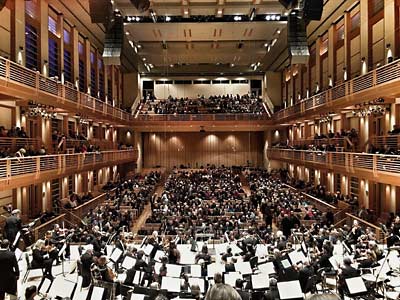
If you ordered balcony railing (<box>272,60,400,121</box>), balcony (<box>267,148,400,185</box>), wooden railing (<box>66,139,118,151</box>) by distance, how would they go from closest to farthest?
balcony (<box>267,148,400,185</box>) → balcony railing (<box>272,60,400,121</box>) → wooden railing (<box>66,139,118,151</box>)

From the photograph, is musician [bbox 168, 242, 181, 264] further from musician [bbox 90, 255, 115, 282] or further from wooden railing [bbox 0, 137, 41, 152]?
wooden railing [bbox 0, 137, 41, 152]

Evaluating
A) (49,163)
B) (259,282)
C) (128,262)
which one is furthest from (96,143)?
(259,282)

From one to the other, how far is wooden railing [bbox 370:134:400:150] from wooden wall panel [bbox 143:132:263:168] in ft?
74.1

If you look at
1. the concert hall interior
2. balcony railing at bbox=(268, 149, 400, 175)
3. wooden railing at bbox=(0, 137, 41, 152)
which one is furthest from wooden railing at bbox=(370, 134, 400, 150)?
wooden railing at bbox=(0, 137, 41, 152)

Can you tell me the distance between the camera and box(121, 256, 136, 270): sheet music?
10.4 metres

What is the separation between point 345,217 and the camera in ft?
64.9

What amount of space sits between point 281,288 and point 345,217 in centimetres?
1302

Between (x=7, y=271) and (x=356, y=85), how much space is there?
16.3m

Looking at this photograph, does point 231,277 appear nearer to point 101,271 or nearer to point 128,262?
point 128,262

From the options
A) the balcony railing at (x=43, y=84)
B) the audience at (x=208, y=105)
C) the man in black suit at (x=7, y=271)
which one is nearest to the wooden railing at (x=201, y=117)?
the audience at (x=208, y=105)

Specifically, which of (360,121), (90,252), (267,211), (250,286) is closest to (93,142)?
(267,211)

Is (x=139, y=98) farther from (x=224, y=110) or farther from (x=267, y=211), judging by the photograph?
(x=267, y=211)

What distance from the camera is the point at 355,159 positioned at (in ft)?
61.7

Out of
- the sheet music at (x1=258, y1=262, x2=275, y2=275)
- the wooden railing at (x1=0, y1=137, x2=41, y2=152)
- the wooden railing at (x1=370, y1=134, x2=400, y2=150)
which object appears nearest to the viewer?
the sheet music at (x1=258, y1=262, x2=275, y2=275)
